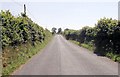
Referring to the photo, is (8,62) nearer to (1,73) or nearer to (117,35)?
(1,73)

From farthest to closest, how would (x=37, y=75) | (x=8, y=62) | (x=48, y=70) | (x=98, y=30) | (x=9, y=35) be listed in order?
(x=98, y=30) → (x=9, y=35) → (x=8, y=62) → (x=48, y=70) → (x=37, y=75)

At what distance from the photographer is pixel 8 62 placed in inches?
719

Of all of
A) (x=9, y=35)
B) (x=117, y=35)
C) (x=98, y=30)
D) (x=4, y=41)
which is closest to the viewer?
(x=4, y=41)

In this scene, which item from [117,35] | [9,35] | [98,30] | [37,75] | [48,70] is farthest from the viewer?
[98,30]

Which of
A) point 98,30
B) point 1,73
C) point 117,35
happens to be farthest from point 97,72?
point 98,30

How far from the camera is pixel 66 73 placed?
1474cm

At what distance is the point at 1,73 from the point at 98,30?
17.9 metres

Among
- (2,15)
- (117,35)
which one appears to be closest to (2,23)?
(2,15)

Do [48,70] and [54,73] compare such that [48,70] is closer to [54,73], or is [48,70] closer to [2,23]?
[54,73]

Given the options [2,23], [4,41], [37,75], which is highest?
[2,23]

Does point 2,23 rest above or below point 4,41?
above

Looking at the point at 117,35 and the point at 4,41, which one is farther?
the point at 117,35

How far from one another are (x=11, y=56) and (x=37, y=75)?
21.2ft

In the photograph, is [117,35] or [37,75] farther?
[117,35]
